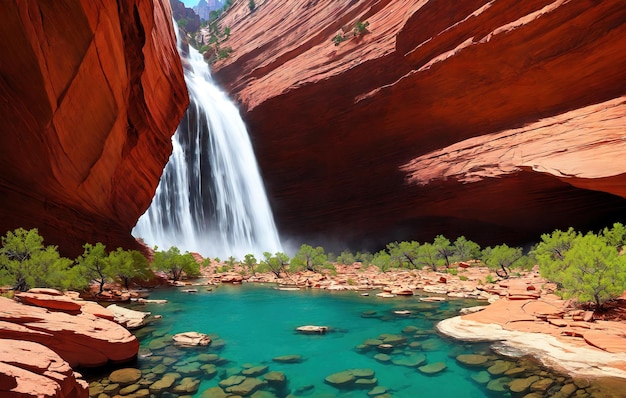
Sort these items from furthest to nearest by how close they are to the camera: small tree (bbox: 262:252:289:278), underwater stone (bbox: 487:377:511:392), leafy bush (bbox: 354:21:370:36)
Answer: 1. leafy bush (bbox: 354:21:370:36)
2. small tree (bbox: 262:252:289:278)
3. underwater stone (bbox: 487:377:511:392)

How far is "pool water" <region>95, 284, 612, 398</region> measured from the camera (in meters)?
4.55

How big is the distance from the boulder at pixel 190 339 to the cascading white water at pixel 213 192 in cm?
1861

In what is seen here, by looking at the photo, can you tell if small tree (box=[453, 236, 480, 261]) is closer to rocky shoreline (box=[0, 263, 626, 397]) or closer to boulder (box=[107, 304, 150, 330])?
rocky shoreline (box=[0, 263, 626, 397])

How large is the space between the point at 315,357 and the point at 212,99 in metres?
28.8

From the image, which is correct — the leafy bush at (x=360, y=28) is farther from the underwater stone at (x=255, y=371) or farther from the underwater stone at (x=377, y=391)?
the underwater stone at (x=377, y=391)

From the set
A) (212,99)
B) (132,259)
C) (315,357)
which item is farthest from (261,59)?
(315,357)

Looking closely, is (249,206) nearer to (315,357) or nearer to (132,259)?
(132,259)

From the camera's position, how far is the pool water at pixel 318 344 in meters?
4.55

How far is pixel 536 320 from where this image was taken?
6492 millimetres

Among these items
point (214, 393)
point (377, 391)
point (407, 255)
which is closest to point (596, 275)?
point (377, 391)

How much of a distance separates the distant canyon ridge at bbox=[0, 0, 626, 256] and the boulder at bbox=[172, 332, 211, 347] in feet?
23.7

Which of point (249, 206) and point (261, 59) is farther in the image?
point (261, 59)

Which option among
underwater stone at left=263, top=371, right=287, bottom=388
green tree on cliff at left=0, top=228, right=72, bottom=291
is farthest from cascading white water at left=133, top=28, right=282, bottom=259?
underwater stone at left=263, top=371, right=287, bottom=388

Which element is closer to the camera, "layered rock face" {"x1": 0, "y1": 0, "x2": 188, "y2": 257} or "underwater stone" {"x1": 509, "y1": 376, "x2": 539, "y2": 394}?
"underwater stone" {"x1": 509, "y1": 376, "x2": 539, "y2": 394}
